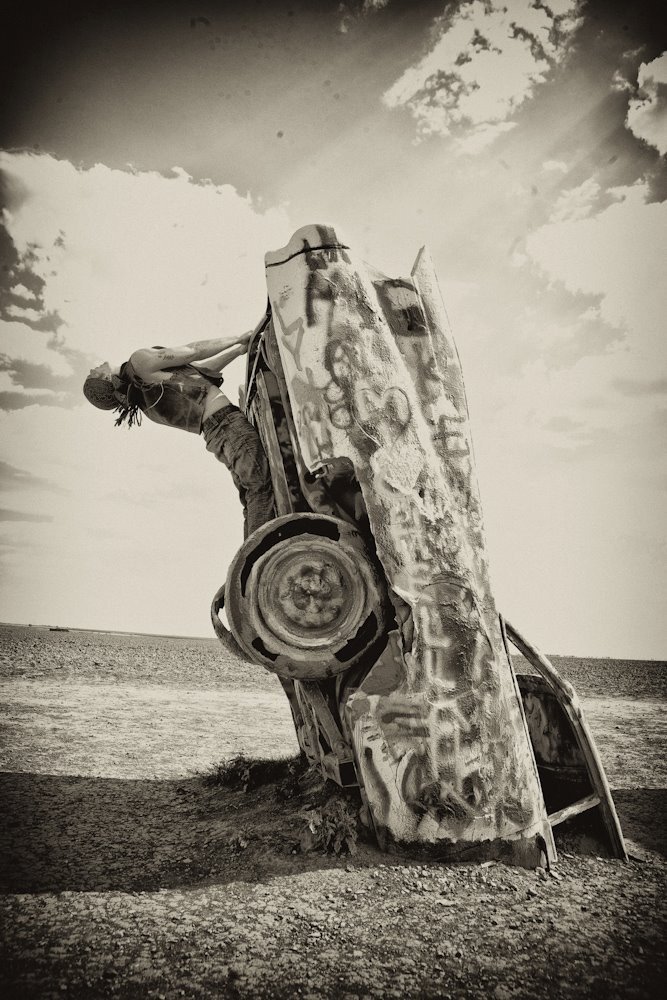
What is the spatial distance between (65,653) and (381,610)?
43.4 ft

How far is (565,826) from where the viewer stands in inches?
136

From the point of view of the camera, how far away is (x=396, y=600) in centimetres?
325

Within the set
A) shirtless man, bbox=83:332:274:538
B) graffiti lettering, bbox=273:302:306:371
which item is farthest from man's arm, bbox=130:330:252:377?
graffiti lettering, bbox=273:302:306:371

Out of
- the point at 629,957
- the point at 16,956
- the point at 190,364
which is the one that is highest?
the point at 190,364

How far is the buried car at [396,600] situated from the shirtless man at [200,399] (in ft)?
2.26

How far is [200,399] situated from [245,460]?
0.80 metres

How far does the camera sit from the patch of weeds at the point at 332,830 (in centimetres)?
298

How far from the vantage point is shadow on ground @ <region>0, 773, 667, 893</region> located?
9.22 ft

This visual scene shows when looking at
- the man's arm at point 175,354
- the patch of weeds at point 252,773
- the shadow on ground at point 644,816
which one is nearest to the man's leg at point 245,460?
the man's arm at point 175,354

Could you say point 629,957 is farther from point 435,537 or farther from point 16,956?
point 16,956

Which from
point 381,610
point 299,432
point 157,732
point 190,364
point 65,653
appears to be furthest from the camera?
point 65,653

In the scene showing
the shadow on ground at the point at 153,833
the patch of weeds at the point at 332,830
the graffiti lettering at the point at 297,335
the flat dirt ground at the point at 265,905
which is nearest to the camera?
the flat dirt ground at the point at 265,905

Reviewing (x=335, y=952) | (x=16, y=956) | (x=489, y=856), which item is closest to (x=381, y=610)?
(x=489, y=856)

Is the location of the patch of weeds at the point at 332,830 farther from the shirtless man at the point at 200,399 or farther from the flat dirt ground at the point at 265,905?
the shirtless man at the point at 200,399
